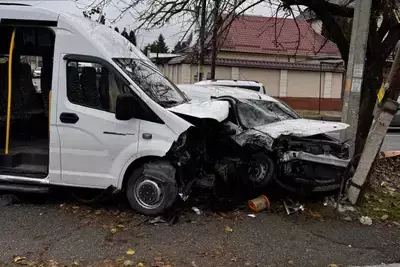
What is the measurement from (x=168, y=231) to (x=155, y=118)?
1371 mm

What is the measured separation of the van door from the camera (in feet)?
20.1

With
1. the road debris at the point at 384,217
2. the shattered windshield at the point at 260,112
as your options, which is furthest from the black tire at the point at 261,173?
the road debris at the point at 384,217

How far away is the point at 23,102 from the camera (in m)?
7.77

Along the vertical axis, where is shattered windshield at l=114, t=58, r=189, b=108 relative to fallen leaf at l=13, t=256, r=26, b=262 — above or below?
above

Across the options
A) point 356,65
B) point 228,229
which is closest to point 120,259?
point 228,229

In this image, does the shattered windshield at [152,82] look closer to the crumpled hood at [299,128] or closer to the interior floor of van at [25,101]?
the interior floor of van at [25,101]

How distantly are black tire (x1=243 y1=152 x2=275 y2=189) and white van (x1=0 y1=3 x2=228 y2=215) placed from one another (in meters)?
0.93

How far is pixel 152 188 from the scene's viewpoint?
6.10 metres

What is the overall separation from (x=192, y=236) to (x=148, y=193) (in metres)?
0.87

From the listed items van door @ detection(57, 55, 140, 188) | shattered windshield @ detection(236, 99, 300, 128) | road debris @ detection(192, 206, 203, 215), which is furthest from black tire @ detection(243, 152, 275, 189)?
van door @ detection(57, 55, 140, 188)

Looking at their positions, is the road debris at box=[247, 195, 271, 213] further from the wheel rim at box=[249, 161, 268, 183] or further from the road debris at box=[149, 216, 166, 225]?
the road debris at box=[149, 216, 166, 225]

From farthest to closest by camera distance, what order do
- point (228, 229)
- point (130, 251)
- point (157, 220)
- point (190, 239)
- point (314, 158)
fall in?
point (314, 158), point (157, 220), point (228, 229), point (190, 239), point (130, 251)

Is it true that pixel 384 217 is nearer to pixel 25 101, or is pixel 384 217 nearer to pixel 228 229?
pixel 228 229

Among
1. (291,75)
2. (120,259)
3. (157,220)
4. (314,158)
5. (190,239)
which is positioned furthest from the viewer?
(291,75)
